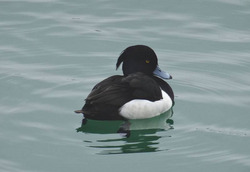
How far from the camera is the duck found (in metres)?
8.25

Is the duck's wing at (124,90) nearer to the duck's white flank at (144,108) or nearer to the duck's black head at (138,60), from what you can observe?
the duck's white flank at (144,108)

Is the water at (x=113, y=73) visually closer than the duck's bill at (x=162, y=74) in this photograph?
Yes

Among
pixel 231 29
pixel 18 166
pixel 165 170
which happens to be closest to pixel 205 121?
pixel 165 170

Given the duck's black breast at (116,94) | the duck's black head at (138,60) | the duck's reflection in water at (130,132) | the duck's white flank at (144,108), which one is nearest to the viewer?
the duck's reflection in water at (130,132)

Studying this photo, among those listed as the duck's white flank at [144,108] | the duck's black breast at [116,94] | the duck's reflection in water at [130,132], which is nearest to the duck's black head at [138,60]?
the duck's black breast at [116,94]

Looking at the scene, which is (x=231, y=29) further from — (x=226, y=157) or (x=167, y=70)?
(x=226, y=157)

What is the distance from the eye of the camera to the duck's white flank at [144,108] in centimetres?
839

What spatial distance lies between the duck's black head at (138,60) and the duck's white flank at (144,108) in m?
0.55

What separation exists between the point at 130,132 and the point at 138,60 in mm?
1281

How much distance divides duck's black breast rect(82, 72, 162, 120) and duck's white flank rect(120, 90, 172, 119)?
0.05 meters

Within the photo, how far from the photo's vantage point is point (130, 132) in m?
8.25

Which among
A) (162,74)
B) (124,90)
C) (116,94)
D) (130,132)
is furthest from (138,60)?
(130,132)

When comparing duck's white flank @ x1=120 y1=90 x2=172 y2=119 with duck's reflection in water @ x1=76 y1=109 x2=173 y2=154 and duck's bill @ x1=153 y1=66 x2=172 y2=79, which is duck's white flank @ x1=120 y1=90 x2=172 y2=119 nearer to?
duck's reflection in water @ x1=76 y1=109 x2=173 y2=154

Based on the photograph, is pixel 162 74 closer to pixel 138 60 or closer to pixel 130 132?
pixel 138 60
